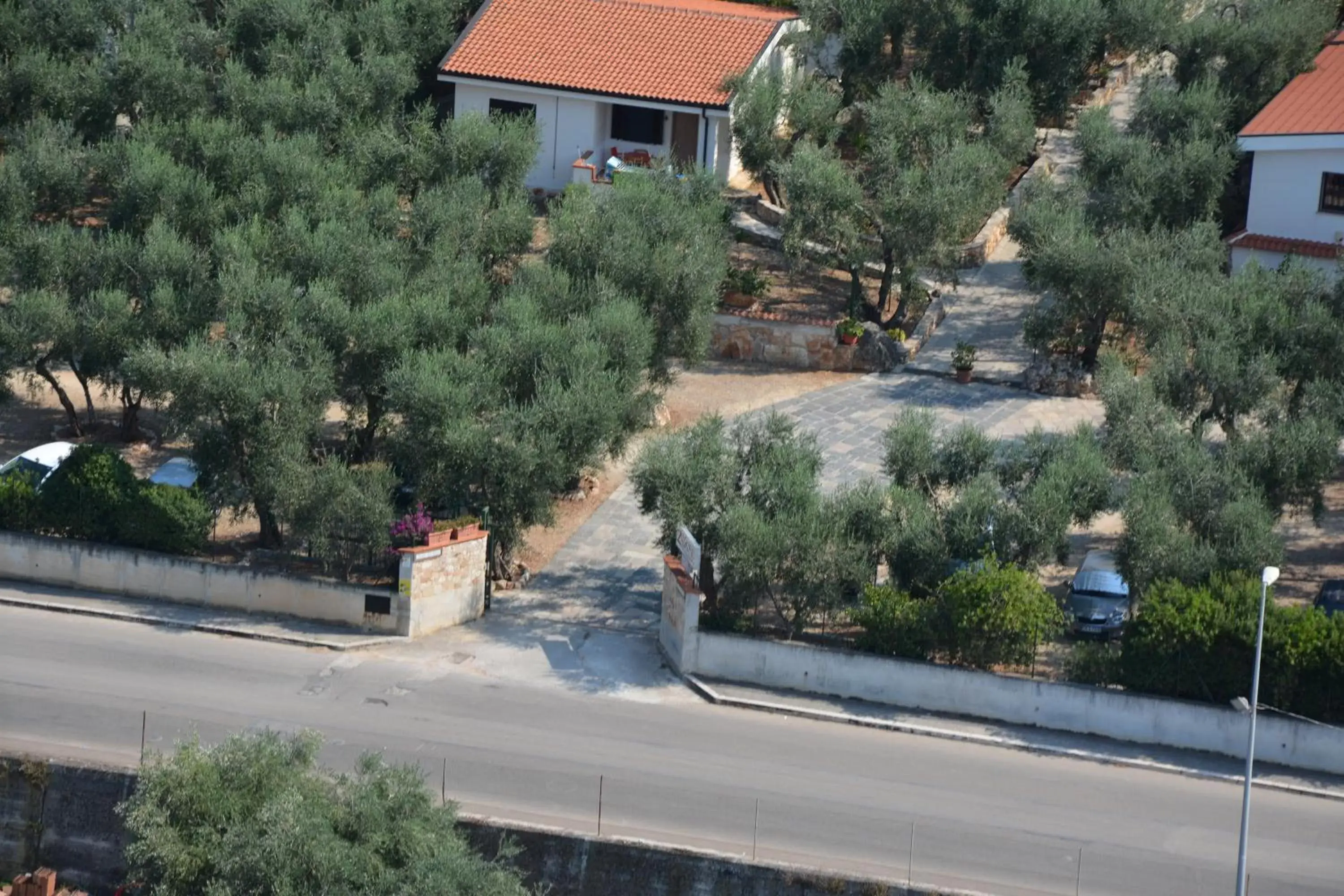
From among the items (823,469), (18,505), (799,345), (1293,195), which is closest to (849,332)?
(799,345)

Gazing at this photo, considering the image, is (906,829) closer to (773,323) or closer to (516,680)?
(516,680)

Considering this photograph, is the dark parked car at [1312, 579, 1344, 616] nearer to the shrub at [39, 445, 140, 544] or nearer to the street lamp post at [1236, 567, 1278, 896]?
the street lamp post at [1236, 567, 1278, 896]

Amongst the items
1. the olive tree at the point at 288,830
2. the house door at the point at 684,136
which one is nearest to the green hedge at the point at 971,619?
the olive tree at the point at 288,830

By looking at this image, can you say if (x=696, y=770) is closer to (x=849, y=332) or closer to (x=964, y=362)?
(x=964, y=362)

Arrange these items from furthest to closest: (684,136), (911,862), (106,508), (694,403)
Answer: (684,136)
(694,403)
(106,508)
(911,862)

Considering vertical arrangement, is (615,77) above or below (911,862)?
above

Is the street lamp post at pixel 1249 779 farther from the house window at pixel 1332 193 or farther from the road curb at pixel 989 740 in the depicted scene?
the house window at pixel 1332 193
